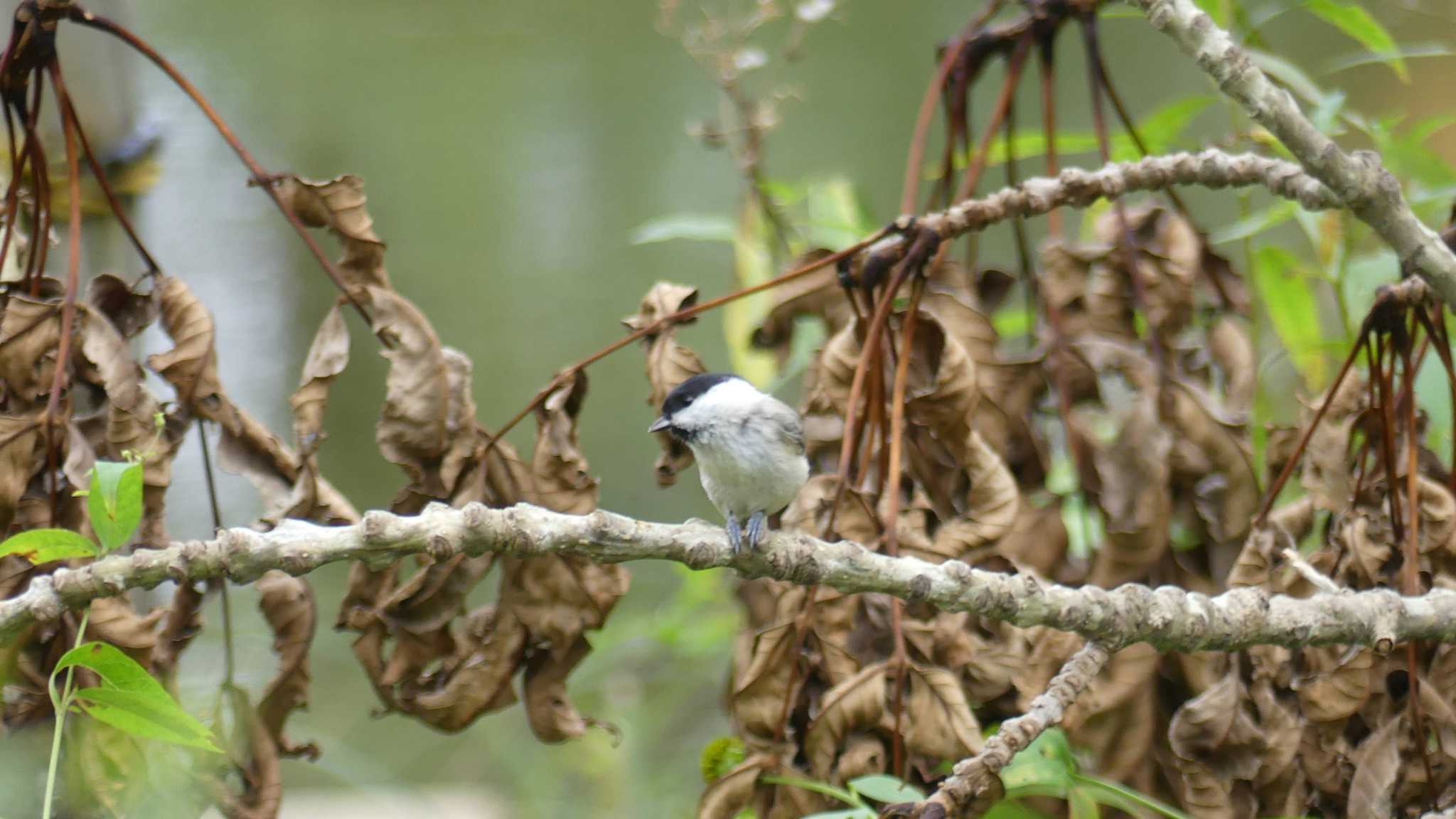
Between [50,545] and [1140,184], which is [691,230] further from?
[50,545]

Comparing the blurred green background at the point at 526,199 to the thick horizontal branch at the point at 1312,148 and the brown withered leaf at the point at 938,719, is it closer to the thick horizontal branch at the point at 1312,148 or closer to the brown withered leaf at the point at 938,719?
the brown withered leaf at the point at 938,719

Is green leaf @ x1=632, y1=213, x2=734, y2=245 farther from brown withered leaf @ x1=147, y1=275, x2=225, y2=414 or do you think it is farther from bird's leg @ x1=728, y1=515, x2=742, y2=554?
brown withered leaf @ x1=147, y1=275, x2=225, y2=414

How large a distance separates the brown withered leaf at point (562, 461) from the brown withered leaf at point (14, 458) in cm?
46

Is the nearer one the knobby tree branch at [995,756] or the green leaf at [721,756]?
the knobby tree branch at [995,756]

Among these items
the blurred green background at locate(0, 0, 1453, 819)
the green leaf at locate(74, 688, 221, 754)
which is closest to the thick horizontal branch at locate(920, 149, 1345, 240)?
the green leaf at locate(74, 688, 221, 754)

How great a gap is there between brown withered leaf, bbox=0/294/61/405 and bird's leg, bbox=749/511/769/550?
0.67m

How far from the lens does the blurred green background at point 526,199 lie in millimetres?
2689

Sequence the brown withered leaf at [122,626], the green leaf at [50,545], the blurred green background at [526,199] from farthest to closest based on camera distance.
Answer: the blurred green background at [526,199] < the brown withered leaf at [122,626] < the green leaf at [50,545]

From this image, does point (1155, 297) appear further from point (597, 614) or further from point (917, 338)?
point (597, 614)

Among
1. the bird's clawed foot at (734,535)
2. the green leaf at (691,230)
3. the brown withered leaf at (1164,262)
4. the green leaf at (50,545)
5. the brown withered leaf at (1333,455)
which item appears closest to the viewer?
the green leaf at (50,545)

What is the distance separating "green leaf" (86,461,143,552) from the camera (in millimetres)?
811

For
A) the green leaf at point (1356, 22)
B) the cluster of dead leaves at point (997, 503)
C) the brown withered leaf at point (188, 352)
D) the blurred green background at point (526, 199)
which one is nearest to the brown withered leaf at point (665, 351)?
the cluster of dead leaves at point (997, 503)

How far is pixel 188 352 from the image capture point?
3.79 feet

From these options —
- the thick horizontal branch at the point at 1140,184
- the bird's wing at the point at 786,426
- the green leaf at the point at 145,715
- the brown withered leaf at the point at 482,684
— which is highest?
the thick horizontal branch at the point at 1140,184
